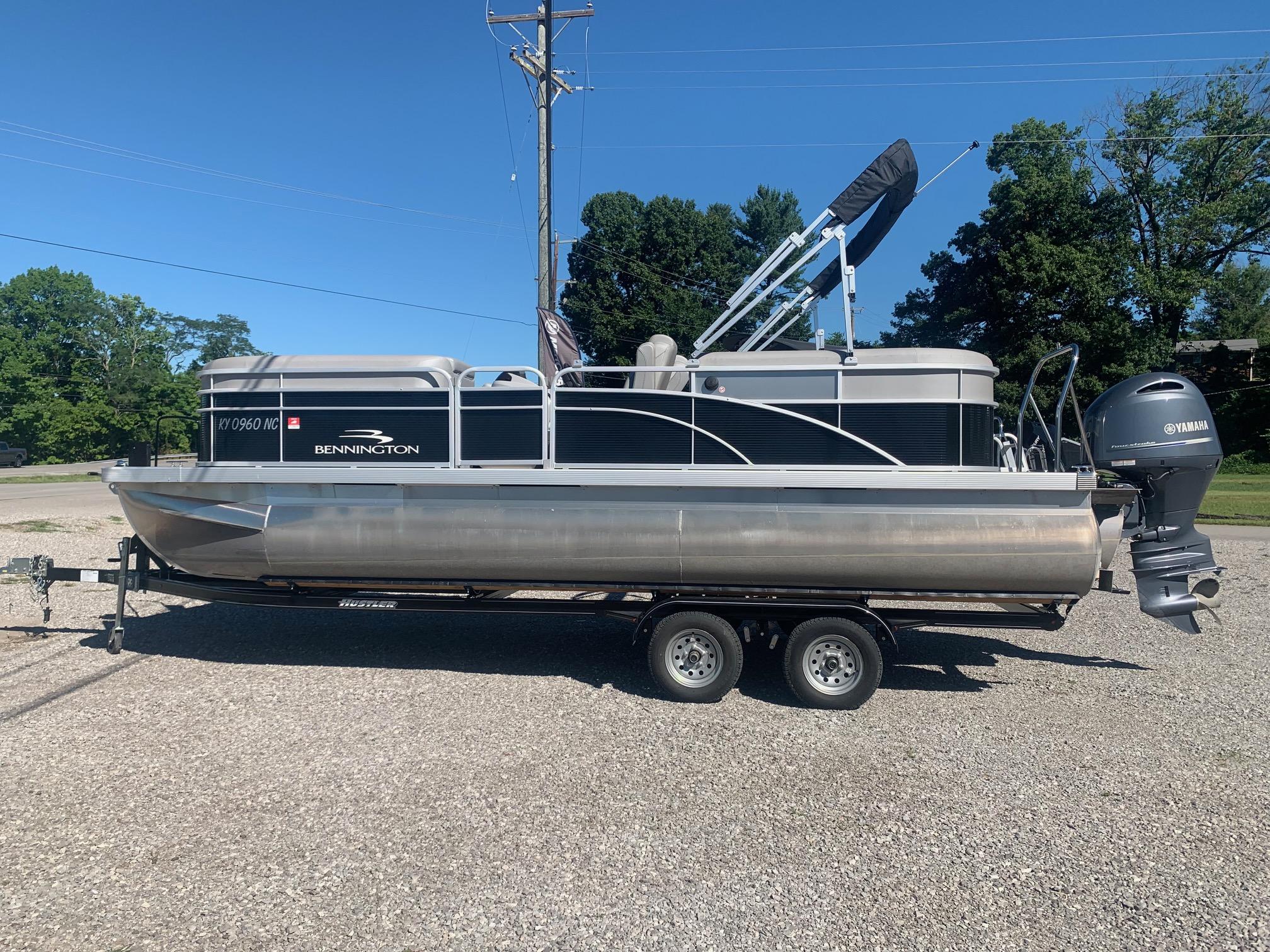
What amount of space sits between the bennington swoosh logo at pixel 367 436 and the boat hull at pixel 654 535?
35 centimetres

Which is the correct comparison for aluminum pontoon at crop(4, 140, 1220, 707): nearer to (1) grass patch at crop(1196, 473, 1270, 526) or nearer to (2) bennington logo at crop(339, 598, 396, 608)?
(2) bennington logo at crop(339, 598, 396, 608)

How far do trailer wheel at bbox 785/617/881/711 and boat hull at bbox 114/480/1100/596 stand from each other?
1.06ft

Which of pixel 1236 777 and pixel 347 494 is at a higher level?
pixel 347 494

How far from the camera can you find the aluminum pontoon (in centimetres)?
544

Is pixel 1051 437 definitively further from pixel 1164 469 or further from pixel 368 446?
pixel 368 446

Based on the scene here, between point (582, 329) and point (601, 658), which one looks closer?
point (601, 658)

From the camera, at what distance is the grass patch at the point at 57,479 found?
29625 mm

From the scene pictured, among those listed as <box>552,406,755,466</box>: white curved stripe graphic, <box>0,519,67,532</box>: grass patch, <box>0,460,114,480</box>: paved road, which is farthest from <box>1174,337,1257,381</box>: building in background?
<box>0,460,114,480</box>: paved road

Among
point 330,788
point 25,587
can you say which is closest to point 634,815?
point 330,788

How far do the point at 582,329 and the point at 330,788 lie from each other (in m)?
30.8

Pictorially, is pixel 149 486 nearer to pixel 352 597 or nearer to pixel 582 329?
pixel 352 597

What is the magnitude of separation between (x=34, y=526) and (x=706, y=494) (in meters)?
14.0

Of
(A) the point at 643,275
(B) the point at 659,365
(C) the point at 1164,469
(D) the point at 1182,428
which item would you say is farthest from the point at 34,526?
(A) the point at 643,275

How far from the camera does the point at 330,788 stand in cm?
432
